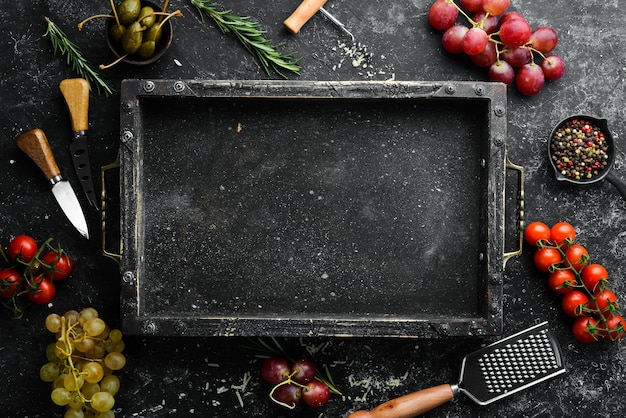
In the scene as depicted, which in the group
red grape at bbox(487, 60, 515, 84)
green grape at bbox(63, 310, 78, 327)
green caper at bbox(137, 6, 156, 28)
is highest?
red grape at bbox(487, 60, 515, 84)

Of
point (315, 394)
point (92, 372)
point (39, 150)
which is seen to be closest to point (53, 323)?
point (92, 372)

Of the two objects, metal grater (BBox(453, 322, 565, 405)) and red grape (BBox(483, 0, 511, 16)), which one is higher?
red grape (BBox(483, 0, 511, 16))

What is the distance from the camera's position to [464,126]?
1.73 m

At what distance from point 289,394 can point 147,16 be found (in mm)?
911

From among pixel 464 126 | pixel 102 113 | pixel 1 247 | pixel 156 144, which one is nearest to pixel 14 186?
pixel 1 247

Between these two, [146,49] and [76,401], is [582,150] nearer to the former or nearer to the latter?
[146,49]

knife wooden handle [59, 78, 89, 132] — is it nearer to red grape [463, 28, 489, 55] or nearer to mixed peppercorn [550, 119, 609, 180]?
red grape [463, 28, 489, 55]

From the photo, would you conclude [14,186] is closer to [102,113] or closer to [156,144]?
[102,113]

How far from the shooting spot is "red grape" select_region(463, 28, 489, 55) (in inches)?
69.2

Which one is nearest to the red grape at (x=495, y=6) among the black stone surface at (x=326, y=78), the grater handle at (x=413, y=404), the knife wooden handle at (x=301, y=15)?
the black stone surface at (x=326, y=78)

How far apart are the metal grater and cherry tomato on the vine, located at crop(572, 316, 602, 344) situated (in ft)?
0.18

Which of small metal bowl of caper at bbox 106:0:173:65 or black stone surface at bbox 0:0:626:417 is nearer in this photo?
small metal bowl of caper at bbox 106:0:173:65

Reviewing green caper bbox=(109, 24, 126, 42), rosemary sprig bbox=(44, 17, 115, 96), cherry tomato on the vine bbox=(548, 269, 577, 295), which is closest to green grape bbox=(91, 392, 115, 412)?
rosemary sprig bbox=(44, 17, 115, 96)

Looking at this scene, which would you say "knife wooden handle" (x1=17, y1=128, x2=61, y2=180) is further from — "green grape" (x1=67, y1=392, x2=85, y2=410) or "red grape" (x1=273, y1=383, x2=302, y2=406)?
"red grape" (x1=273, y1=383, x2=302, y2=406)
